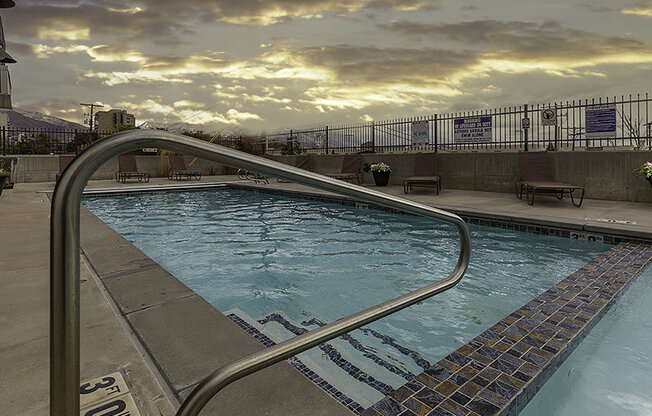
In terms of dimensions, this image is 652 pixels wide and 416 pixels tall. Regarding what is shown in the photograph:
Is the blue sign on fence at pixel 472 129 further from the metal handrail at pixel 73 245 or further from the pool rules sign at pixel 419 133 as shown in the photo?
the metal handrail at pixel 73 245

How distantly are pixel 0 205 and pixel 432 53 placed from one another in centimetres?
1435

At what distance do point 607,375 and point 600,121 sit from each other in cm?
834

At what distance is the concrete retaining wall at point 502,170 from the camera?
25.6 feet

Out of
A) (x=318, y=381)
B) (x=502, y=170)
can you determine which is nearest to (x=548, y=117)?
(x=502, y=170)

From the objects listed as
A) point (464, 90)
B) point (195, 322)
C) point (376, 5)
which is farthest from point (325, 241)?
point (464, 90)

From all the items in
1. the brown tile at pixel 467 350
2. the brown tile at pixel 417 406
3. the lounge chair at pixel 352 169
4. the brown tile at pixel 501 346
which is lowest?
the brown tile at pixel 417 406

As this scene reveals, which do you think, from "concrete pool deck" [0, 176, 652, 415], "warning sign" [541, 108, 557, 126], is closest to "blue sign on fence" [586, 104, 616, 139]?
"warning sign" [541, 108, 557, 126]

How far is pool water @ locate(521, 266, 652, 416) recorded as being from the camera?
1.98m

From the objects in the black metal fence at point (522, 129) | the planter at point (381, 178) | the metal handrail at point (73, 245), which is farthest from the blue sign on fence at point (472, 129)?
the metal handrail at point (73, 245)

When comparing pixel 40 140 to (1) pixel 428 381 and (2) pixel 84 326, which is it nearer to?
(2) pixel 84 326

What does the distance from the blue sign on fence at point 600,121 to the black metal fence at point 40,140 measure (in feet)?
53.3

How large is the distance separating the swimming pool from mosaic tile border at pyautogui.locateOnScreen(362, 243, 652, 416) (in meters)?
0.42

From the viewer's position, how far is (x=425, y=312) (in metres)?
3.30

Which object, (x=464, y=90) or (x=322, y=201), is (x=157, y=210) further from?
(x=464, y=90)
